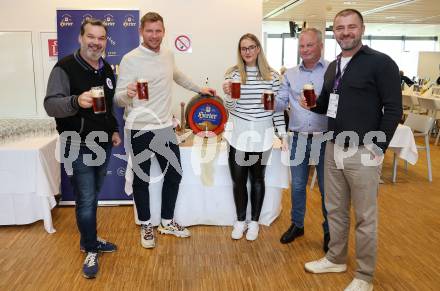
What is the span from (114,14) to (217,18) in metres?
1.27

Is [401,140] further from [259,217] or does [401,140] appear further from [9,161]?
[9,161]

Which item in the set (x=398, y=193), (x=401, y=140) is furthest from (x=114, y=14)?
(x=398, y=193)

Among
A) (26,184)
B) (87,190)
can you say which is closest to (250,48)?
(87,190)

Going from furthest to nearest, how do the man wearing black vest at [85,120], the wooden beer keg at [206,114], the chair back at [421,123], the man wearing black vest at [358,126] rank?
1. the chair back at [421,123]
2. the wooden beer keg at [206,114]
3. the man wearing black vest at [85,120]
4. the man wearing black vest at [358,126]

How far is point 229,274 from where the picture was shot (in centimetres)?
273

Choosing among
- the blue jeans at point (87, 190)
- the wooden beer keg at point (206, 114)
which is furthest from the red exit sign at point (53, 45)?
the blue jeans at point (87, 190)

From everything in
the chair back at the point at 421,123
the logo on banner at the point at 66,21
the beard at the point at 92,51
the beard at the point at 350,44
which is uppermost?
the logo on banner at the point at 66,21

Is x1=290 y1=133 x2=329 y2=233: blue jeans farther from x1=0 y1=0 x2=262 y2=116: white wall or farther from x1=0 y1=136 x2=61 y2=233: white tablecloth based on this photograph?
x1=0 y1=136 x2=61 y2=233: white tablecloth

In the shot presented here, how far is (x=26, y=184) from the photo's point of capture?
336cm

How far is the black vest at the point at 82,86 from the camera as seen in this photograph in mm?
2416

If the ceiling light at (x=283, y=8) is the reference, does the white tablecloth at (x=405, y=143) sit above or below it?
below

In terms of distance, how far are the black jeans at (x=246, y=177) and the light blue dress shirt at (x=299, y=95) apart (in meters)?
0.37

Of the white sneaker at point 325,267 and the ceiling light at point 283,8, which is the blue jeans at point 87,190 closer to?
the white sneaker at point 325,267

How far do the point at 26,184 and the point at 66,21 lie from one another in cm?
152
